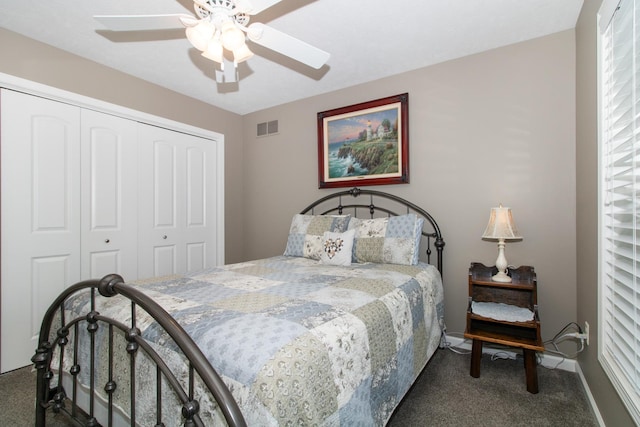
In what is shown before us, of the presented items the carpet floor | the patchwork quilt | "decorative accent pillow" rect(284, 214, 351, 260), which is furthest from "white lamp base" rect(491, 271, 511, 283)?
"decorative accent pillow" rect(284, 214, 351, 260)

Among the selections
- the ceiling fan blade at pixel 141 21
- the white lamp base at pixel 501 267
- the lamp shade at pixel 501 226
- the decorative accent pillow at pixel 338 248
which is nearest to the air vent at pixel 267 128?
the decorative accent pillow at pixel 338 248

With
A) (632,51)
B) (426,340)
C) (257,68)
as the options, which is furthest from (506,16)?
(426,340)

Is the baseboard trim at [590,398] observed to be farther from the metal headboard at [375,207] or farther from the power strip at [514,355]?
the metal headboard at [375,207]

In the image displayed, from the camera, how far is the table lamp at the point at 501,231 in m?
2.13

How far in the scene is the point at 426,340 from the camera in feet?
6.34

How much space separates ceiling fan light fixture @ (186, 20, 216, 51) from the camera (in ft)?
4.99

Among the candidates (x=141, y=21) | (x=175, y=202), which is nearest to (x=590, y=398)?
(x=141, y=21)

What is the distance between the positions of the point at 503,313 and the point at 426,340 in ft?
1.98

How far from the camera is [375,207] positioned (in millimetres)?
3070

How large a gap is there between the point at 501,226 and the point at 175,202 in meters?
3.11

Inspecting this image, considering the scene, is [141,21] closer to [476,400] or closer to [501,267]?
[501,267]

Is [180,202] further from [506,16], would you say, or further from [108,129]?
[506,16]

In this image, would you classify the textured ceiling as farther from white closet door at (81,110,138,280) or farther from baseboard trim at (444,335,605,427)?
baseboard trim at (444,335,605,427)

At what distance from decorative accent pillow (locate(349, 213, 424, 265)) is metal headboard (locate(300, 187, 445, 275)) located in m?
0.27
